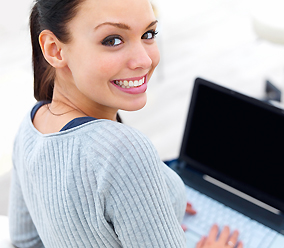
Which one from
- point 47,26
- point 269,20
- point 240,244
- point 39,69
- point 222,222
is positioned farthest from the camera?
point 269,20

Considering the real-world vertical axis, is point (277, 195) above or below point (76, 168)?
below

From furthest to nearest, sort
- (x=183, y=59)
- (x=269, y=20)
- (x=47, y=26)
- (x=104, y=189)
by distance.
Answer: (x=183, y=59)
(x=269, y=20)
(x=47, y=26)
(x=104, y=189)

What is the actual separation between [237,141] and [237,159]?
0.06 metres

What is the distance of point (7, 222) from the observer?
1.25 m

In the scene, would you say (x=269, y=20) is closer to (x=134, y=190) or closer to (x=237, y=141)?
(x=237, y=141)

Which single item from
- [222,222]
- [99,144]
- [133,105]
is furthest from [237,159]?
[99,144]

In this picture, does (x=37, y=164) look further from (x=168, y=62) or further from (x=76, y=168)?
(x=168, y=62)

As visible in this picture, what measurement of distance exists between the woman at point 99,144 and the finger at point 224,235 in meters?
0.33

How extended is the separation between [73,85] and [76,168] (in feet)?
0.71

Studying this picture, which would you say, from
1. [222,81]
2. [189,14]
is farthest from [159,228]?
[189,14]

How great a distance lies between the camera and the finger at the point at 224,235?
119 cm

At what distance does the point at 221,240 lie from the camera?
3.92 feet

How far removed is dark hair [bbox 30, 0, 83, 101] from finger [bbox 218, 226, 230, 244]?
631mm

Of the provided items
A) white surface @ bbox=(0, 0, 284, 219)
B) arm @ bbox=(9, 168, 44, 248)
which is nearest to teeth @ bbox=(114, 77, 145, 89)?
arm @ bbox=(9, 168, 44, 248)
